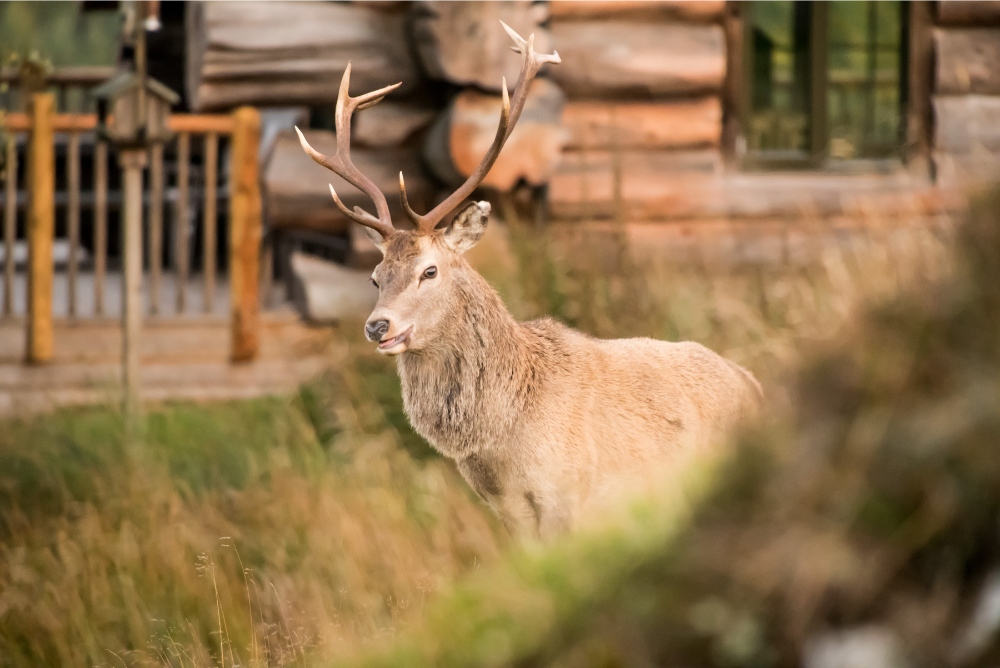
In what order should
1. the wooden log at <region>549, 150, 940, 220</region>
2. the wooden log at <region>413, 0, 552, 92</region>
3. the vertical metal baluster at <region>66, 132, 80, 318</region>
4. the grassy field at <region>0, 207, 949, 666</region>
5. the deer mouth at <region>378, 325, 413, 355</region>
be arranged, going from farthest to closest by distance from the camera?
1. the vertical metal baluster at <region>66, 132, 80, 318</region>
2. the wooden log at <region>549, 150, 940, 220</region>
3. the wooden log at <region>413, 0, 552, 92</region>
4. the deer mouth at <region>378, 325, 413, 355</region>
5. the grassy field at <region>0, 207, 949, 666</region>

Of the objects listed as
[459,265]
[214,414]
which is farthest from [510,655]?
[214,414]

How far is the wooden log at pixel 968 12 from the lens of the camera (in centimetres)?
786

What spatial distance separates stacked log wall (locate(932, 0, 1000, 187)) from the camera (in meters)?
7.88

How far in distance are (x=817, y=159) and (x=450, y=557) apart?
4939mm

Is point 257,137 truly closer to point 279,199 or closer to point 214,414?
point 279,199

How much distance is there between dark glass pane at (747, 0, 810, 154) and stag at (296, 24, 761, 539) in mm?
4089

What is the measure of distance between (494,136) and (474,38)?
1.83 ft

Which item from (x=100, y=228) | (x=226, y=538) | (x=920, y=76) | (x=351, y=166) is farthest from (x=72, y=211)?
(x=920, y=76)

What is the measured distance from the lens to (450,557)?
425 cm

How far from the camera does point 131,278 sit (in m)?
6.90

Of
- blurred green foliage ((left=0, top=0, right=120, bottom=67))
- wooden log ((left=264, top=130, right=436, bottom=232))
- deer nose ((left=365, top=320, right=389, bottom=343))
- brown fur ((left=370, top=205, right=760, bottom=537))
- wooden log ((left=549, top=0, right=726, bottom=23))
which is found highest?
blurred green foliage ((left=0, top=0, right=120, bottom=67))

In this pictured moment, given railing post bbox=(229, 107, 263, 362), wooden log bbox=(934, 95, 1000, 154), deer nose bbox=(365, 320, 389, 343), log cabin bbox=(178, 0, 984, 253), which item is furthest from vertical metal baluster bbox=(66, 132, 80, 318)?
wooden log bbox=(934, 95, 1000, 154)

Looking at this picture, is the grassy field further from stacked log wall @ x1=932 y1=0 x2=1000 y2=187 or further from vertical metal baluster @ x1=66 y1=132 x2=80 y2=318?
stacked log wall @ x1=932 y1=0 x2=1000 y2=187

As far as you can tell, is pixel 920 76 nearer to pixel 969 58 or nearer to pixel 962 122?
pixel 969 58
